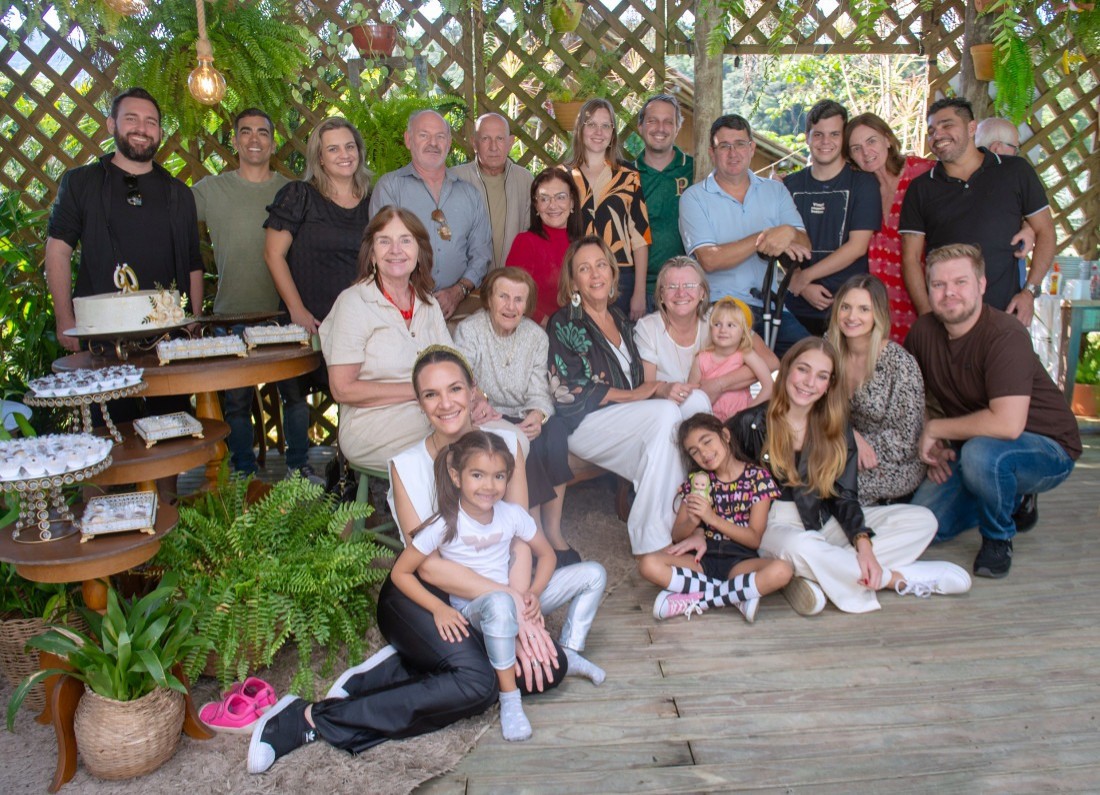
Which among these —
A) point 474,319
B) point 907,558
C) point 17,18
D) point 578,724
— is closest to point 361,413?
point 474,319

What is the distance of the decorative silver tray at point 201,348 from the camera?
2822mm

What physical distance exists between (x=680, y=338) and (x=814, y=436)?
720mm

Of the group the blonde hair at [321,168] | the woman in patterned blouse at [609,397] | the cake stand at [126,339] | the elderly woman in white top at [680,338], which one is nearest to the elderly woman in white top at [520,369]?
the woman in patterned blouse at [609,397]

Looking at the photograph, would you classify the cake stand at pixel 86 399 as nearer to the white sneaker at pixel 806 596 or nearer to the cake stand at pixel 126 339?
the cake stand at pixel 126 339

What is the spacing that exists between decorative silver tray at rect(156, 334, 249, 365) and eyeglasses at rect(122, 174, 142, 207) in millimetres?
836

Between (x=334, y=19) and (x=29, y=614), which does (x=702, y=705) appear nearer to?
(x=29, y=614)

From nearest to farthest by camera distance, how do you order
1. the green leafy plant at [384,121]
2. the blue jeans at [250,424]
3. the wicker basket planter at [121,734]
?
the wicker basket planter at [121,734], the blue jeans at [250,424], the green leafy plant at [384,121]

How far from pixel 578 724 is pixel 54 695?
1.24 metres

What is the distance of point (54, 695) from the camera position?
202 cm

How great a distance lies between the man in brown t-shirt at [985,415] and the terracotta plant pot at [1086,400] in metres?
2.14

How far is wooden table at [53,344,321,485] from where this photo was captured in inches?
108

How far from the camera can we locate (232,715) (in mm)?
2215

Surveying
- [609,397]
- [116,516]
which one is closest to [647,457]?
[609,397]

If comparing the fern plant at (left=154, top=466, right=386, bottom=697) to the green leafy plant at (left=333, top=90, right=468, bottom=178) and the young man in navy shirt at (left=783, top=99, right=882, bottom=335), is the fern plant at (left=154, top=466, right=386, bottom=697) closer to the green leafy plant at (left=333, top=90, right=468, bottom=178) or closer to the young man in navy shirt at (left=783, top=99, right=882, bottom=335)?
the green leafy plant at (left=333, top=90, right=468, bottom=178)
